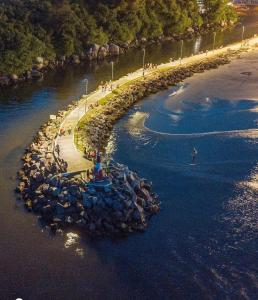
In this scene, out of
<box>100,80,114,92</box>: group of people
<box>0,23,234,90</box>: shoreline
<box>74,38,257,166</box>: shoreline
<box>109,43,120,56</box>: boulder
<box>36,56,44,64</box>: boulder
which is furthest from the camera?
<box>109,43,120,56</box>: boulder

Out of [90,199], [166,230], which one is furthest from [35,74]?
[166,230]

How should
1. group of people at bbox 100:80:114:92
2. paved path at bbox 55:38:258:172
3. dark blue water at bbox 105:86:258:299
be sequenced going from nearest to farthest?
dark blue water at bbox 105:86:258:299 → paved path at bbox 55:38:258:172 → group of people at bbox 100:80:114:92

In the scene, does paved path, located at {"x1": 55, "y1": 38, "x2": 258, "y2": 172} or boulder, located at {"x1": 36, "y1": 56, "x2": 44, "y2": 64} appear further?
boulder, located at {"x1": 36, "y1": 56, "x2": 44, "y2": 64}

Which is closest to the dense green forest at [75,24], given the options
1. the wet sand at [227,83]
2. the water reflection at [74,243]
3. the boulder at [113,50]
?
the boulder at [113,50]

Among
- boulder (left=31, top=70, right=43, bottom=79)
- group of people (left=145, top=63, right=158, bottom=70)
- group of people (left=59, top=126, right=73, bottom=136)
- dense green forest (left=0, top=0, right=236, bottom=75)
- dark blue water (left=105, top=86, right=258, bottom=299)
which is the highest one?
dense green forest (left=0, top=0, right=236, bottom=75)

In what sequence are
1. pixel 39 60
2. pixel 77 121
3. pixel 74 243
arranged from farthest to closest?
pixel 39 60 < pixel 77 121 < pixel 74 243

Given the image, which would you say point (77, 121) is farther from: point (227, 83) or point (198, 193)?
point (227, 83)

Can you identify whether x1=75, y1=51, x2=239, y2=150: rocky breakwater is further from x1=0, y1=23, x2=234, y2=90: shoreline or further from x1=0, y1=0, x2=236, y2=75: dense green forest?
x1=0, y1=0, x2=236, y2=75: dense green forest

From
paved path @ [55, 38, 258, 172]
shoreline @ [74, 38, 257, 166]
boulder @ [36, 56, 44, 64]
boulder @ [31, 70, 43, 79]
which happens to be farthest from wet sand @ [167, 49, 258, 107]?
boulder @ [36, 56, 44, 64]
